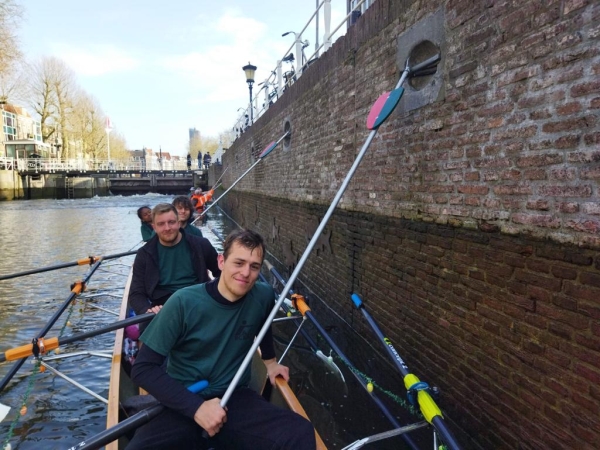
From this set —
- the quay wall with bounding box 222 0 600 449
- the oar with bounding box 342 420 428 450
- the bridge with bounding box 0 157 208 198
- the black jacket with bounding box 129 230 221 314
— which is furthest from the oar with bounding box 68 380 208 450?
the bridge with bounding box 0 157 208 198

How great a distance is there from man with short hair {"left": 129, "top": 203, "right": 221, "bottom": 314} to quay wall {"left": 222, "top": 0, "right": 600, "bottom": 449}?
2.13m

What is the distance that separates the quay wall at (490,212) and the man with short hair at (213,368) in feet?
5.24

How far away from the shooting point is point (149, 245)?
4.18 m

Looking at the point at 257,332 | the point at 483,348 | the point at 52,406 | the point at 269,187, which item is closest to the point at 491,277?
the point at 483,348

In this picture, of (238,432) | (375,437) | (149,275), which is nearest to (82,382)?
(149,275)

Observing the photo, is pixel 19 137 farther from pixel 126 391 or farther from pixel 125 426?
pixel 125 426

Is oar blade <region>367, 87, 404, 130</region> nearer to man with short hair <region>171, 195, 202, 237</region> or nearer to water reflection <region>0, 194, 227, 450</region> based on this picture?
man with short hair <region>171, 195, 202, 237</region>

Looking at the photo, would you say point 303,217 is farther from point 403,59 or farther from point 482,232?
point 482,232

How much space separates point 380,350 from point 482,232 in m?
2.40

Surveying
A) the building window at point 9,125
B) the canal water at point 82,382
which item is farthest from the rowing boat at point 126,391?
the building window at point 9,125

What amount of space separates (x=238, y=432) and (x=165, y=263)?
7.34ft

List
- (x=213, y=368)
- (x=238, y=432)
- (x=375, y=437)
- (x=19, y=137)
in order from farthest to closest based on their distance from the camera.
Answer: (x=19, y=137)
(x=375, y=437)
(x=213, y=368)
(x=238, y=432)

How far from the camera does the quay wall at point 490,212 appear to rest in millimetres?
2539

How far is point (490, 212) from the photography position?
3.24 metres
